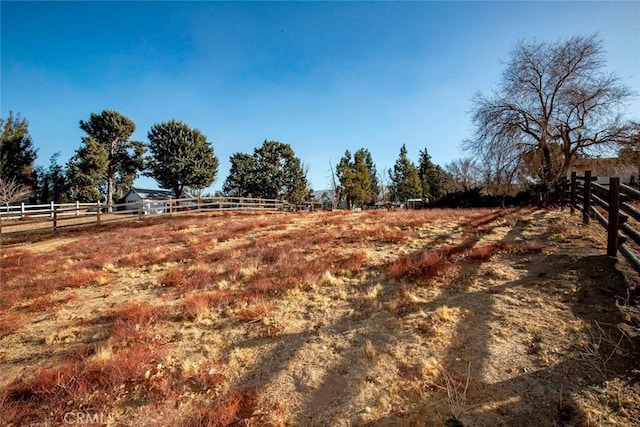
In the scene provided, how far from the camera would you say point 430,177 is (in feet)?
220

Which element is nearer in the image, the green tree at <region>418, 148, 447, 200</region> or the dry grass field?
the dry grass field

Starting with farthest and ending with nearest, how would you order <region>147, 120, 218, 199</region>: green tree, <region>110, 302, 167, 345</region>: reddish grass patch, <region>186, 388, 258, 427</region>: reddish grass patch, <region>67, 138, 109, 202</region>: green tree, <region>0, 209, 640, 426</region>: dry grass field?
<region>147, 120, 218, 199</region>: green tree < <region>67, 138, 109, 202</region>: green tree < <region>110, 302, 167, 345</region>: reddish grass patch < <region>0, 209, 640, 426</region>: dry grass field < <region>186, 388, 258, 427</region>: reddish grass patch

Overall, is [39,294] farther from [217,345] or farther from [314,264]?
[314,264]

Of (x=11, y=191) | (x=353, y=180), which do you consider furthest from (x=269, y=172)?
(x=11, y=191)

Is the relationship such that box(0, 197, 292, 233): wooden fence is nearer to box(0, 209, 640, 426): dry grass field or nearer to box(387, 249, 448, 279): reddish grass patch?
box(0, 209, 640, 426): dry grass field

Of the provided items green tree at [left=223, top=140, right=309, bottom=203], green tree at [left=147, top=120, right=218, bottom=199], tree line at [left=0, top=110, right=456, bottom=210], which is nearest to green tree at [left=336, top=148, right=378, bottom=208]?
tree line at [left=0, top=110, right=456, bottom=210]

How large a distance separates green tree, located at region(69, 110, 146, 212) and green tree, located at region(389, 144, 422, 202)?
45.4 metres

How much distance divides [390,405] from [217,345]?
8.73ft

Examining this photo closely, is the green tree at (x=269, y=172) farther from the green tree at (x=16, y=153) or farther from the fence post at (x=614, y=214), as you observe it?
the fence post at (x=614, y=214)

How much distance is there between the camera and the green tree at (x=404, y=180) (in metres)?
61.1

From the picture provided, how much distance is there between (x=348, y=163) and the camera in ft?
181

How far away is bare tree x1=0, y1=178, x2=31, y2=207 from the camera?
108 ft

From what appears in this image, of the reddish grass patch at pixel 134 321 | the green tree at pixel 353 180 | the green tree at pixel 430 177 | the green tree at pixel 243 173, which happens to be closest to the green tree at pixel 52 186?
the green tree at pixel 243 173

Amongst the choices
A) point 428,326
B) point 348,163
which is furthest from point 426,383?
point 348,163
